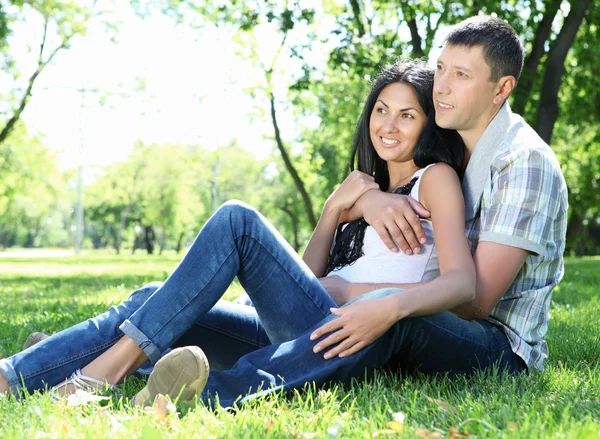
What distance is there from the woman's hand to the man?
313 mm

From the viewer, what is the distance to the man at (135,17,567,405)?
3090 mm

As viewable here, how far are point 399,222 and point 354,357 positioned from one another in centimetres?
81

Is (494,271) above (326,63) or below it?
below

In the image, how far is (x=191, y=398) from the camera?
2809 mm

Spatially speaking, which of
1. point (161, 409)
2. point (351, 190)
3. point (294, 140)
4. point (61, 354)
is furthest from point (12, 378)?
point (294, 140)

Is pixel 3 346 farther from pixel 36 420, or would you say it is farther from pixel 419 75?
pixel 419 75

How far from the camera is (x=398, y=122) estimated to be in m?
4.06

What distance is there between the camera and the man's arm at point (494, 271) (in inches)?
129

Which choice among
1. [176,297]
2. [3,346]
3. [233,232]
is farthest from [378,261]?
[3,346]

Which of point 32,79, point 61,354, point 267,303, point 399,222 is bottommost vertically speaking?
point 61,354

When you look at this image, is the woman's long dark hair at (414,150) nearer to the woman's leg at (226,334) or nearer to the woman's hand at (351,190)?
the woman's hand at (351,190)

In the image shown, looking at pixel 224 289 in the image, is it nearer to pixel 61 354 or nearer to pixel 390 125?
pixel 61 354

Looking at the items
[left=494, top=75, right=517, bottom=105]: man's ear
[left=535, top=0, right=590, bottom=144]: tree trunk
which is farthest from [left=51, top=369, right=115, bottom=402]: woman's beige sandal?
[left=535, top=0, right=590, bottom=144]: tree trunk

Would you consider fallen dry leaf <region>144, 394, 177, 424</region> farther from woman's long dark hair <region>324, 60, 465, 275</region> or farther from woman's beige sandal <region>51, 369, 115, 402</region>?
woman's long dark hair <region>324, 60, 465, 275</region>
